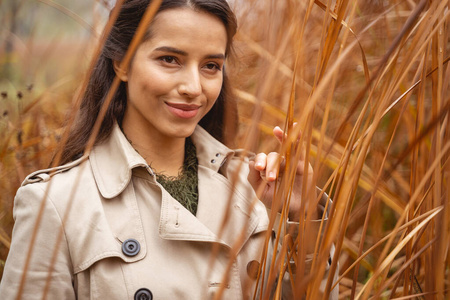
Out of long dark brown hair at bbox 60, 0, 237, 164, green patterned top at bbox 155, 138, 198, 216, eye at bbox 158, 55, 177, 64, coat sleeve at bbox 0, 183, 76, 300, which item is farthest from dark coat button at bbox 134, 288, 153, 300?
eye at bbox 158, 55, 177, 64

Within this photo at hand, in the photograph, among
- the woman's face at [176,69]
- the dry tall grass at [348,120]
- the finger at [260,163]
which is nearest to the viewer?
the dry tall grass at [348,120]

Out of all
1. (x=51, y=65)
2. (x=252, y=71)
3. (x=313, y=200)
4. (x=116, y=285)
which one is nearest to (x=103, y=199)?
(x=116, y=285)

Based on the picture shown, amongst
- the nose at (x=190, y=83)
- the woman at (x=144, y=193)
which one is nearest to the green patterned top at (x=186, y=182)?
the woman at (x=144, y=193)

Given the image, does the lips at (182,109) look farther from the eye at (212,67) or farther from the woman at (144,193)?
the eye at (212,67)

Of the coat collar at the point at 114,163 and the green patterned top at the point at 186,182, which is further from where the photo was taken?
the green patterned top at the point at 186,182

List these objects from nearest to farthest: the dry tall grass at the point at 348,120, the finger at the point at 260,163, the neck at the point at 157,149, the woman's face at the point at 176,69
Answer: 1. the dry tall grass at the point at 348,120
2. the finger at the point at 260,163
3. the woman's face at the point at 176,69
4. the neck at the point at 157,149

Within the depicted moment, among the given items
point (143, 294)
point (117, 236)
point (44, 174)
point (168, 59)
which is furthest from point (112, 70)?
point (143, 294)

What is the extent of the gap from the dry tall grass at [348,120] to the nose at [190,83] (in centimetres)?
20

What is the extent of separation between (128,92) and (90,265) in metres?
0.45

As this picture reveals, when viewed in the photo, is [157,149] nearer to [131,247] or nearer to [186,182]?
[186,182]

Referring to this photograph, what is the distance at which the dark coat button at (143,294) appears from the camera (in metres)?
1.09

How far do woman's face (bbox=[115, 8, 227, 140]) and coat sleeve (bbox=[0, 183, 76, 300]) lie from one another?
0.32m

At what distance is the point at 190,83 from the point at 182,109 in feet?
0.22

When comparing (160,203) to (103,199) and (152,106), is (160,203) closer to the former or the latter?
(103,199)
